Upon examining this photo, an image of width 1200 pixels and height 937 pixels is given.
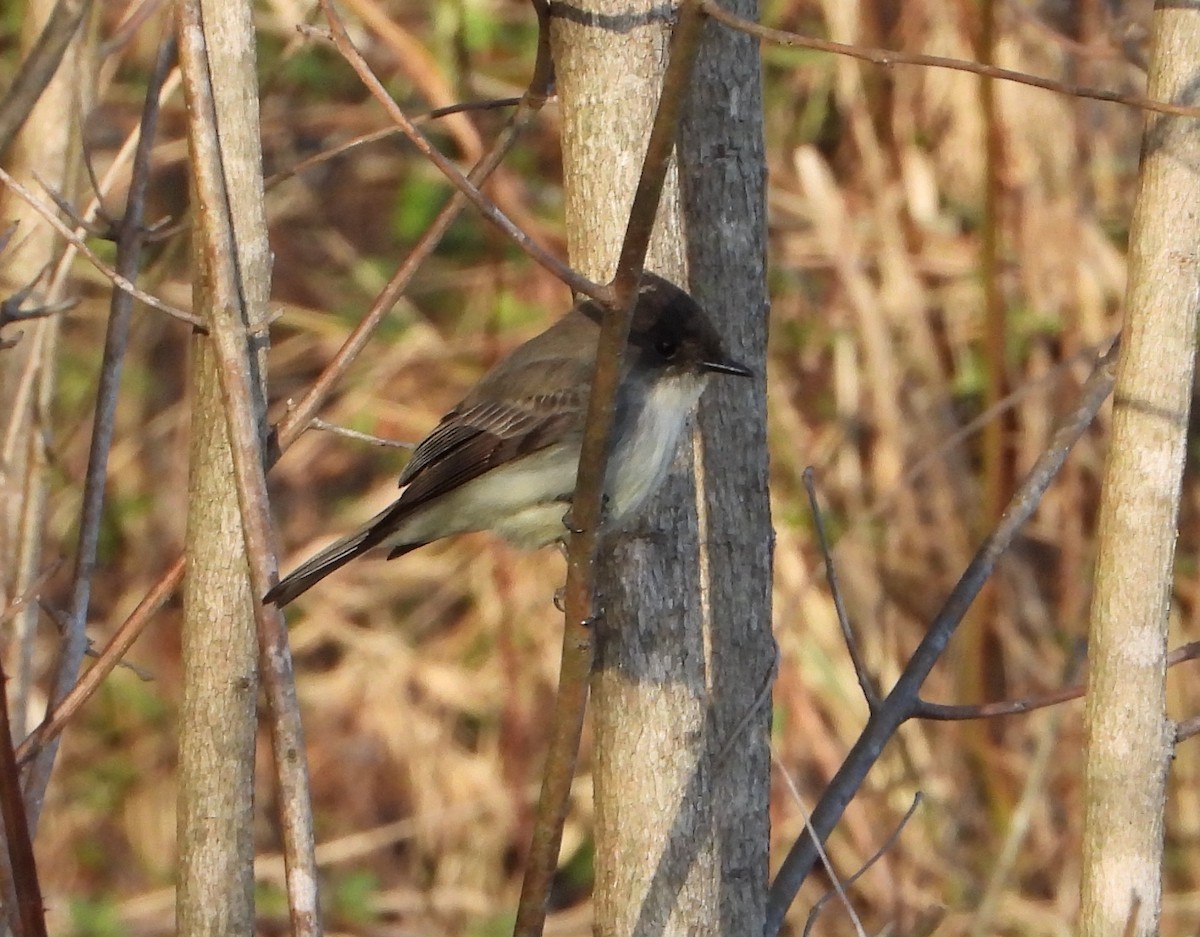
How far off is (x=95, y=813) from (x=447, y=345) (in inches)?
86.8

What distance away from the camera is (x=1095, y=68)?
5516mm

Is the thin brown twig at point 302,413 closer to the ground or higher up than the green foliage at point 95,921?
higher up

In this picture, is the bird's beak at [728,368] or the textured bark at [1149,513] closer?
the textured bark at [1149,513]

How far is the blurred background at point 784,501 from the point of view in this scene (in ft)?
17.6

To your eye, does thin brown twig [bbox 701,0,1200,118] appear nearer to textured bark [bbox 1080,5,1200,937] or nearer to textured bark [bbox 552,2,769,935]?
textured bark [bbox 1080,5,1200,937]

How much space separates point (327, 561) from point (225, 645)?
0.63 metres

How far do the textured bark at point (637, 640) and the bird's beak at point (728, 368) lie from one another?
0.19 meters

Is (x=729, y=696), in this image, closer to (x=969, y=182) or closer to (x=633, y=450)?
(x=633, y=450)

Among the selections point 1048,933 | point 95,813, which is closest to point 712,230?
point 1048,933

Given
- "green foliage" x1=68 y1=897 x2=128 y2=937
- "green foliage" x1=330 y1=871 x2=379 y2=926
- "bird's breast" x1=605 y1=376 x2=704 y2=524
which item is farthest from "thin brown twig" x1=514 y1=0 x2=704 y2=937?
"green foliage" x1=68 y1=897 x2=128 y2=937

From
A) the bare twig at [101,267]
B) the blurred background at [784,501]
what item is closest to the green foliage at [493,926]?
the blurred background at [784,501]

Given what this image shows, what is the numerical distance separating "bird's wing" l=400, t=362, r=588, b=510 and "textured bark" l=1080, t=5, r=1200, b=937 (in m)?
1.09

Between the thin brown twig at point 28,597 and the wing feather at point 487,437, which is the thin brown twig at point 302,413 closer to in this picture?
the thin brown twig at point 28,597

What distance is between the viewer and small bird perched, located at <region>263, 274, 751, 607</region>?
257 cm
